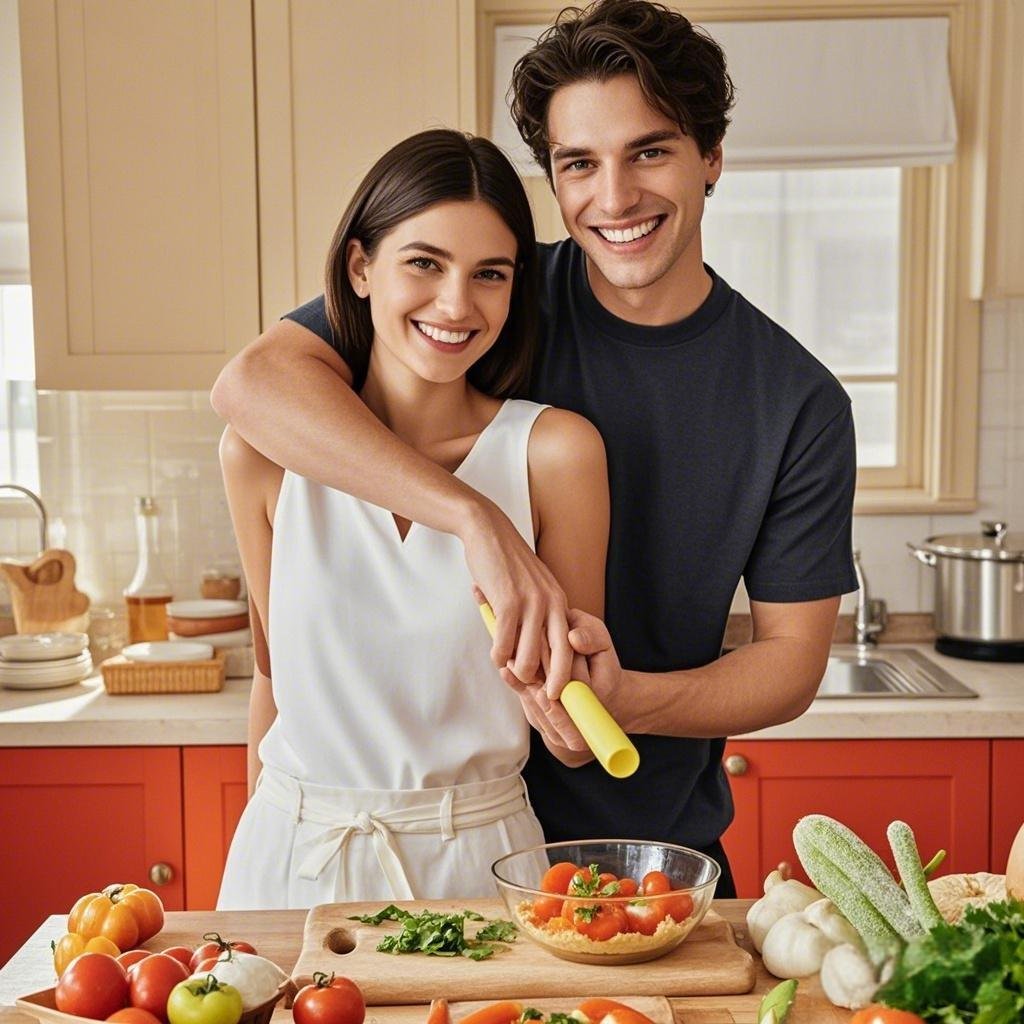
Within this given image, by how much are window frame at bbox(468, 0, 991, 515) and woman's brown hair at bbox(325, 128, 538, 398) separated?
135 cm

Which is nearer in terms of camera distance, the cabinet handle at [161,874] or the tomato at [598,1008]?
the tomato at [598,1008]

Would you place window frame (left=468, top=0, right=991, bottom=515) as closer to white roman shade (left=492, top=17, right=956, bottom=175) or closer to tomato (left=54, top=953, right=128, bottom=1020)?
white roman shade (left=492, top=17, right=956, bottom=175)

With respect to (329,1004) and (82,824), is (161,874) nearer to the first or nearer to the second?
(82,824)

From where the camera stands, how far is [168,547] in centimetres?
339

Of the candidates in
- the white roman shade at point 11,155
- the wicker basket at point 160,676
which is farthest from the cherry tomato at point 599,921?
the white roman shade at point 11,155

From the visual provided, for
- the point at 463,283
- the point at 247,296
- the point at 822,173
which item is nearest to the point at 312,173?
the point at 247,296

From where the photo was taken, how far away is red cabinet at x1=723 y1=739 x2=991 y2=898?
276cm

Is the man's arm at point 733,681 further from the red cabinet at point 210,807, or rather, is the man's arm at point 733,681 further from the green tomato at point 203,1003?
the red cabinet at point 210,807

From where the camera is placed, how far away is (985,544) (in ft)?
10.0

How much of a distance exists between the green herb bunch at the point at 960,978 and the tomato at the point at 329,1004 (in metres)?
0.43

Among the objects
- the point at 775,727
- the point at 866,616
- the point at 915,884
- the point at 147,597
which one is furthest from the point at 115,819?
the point at 915,884

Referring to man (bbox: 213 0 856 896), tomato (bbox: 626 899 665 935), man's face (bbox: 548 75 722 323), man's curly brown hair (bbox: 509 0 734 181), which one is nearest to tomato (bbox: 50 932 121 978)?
tomato (bbox: 626 899 665 935)

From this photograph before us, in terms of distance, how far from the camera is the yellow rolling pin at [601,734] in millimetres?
1105

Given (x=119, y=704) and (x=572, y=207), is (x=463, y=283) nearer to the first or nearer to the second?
(x=572, y=207)
